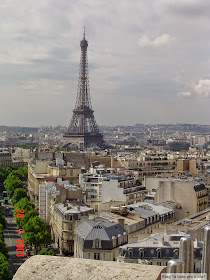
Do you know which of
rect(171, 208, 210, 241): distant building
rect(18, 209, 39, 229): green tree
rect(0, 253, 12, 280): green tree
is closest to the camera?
rect(171, 208, 210, 241): distant building

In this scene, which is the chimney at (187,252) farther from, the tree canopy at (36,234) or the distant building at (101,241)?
the tree canopy at (36,234)

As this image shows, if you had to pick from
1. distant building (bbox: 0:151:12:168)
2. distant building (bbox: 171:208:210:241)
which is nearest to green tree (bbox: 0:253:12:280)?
distant building (bbox: 171:208:210:241)

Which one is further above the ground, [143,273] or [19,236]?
[143,273]

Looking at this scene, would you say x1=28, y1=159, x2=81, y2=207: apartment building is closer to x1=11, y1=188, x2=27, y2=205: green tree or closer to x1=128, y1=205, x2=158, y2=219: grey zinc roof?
x1=11, y1=188, x2=27, y2=205: green tree

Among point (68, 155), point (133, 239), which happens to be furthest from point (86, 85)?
point (133, 239)

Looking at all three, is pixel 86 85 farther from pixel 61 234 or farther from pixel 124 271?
pixel 124 271
